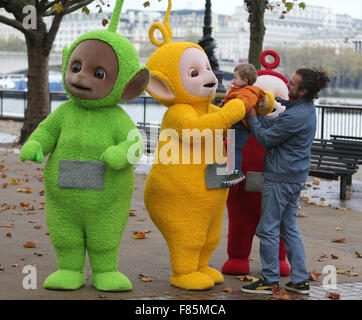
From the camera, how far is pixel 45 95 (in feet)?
54.2

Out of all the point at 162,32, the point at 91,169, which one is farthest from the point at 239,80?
the point at 91,169

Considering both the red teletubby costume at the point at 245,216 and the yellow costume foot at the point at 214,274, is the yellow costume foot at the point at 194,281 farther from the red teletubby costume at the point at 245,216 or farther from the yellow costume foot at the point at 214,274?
the red teletubby costume at the point at 245,216

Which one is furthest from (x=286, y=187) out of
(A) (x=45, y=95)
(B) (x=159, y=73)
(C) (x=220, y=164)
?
(A) (x=45, y=95)

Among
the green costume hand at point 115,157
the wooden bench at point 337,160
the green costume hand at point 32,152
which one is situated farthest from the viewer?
the wooden bench at point 337,160

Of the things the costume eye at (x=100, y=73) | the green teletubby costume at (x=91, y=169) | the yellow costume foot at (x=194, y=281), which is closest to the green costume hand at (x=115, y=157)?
the green teletubby costume at (x=91, y=169)

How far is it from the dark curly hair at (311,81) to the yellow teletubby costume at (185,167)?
371 mm

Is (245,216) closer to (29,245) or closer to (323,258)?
(323,258)

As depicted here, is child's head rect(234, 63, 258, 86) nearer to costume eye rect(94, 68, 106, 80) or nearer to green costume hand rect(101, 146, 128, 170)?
costume eye rect(94, 68, 106, 80)

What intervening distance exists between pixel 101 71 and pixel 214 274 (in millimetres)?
1923

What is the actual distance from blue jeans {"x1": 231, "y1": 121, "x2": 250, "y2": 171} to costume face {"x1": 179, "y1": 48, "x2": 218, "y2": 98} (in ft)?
1.17

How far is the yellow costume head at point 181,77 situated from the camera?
5660 millimetres

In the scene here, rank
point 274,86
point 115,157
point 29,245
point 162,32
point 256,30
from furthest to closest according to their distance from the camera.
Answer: point 256,30 < point 29,245 < point 274,86 < point 162,32 < point 115,157

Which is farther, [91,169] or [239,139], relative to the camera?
[239,139]

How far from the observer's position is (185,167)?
219 inches
